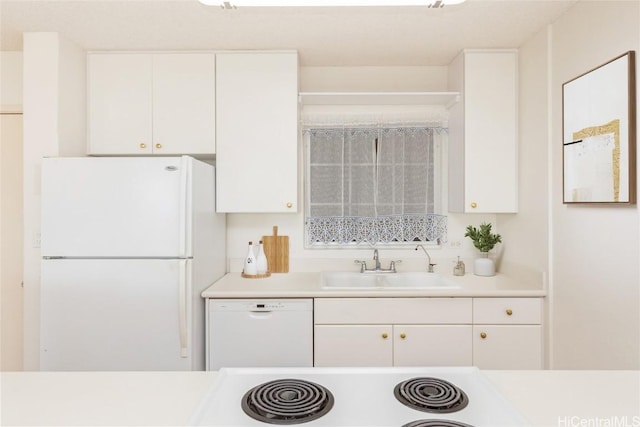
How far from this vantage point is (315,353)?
2324 mm

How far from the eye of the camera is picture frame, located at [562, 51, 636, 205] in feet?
5.43

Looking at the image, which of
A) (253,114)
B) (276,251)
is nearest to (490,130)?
(253,114)

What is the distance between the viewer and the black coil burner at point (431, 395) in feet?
3.07

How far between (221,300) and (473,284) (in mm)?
1585

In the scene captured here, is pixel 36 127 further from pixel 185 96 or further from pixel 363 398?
pixel 363 398

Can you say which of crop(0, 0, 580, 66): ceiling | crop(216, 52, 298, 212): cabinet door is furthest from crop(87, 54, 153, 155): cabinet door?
crop(216, 52, 298, 212): cabinet door

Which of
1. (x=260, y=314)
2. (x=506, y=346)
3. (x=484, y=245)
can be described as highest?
(x=484, y=245)

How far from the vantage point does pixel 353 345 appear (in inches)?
91.4

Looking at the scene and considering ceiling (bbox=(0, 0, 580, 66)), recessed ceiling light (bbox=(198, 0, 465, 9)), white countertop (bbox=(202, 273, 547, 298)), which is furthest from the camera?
white countertop (bbox=(202, 273, 547, 298))

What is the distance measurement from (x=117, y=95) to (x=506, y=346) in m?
2.87

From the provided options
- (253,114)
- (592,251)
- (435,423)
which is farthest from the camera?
(253,114)

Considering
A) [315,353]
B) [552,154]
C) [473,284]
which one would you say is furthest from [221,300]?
[552,154]

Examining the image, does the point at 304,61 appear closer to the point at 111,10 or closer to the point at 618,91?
the point at 111,10

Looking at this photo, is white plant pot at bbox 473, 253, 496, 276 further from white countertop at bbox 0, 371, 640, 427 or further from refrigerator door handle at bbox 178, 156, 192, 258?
refrigerator door handle at bbox 178, 156, 192, 258
